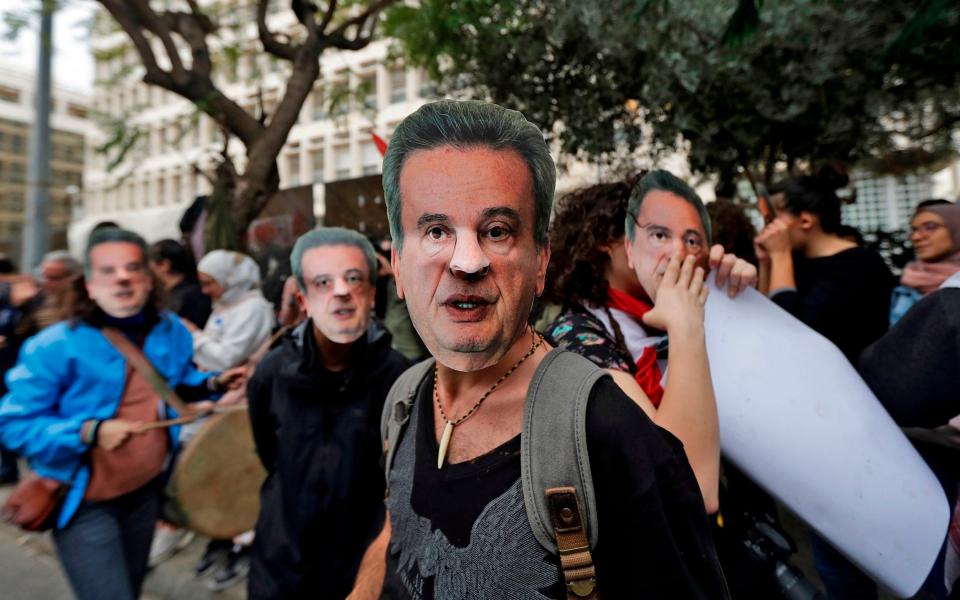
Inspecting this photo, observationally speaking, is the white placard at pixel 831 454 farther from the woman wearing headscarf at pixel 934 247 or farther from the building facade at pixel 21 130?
the building facade at pixel 21 130

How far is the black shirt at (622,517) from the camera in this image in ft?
3.08

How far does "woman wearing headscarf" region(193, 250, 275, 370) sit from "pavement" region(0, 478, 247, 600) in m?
1.41

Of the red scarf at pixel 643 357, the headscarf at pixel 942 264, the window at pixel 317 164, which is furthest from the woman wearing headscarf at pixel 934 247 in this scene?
the window at pixel 317 164

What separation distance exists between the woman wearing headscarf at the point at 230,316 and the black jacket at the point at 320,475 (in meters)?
1.46

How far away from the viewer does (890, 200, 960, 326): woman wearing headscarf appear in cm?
251

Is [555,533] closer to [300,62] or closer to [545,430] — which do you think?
[545,430]

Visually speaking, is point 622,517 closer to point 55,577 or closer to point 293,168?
point 55,577

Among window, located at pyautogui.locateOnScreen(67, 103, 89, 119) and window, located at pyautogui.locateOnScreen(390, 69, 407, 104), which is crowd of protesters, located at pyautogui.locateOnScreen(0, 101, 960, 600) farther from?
window, located at pyautogui.locateOnScreen(67, 103, 89, 119)

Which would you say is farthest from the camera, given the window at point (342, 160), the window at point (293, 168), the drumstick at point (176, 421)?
the window at point (293, 168)

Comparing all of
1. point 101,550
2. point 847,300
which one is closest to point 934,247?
point 847,300

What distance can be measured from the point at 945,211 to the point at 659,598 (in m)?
2.57

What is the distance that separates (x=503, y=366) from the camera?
3.71ft

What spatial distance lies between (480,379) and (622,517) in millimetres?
365

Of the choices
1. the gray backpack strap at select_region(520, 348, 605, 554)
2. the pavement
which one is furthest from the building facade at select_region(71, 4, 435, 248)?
the gray backpack strap at select_region(520, 348, 605, 554)
